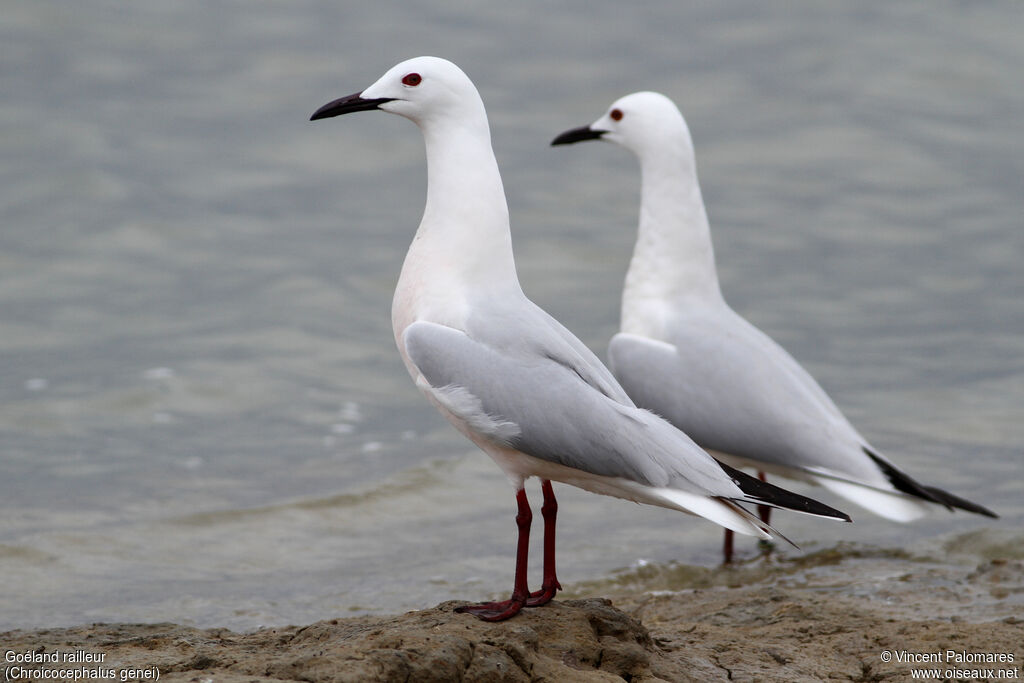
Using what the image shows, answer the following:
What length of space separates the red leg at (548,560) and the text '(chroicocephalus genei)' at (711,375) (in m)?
2.17

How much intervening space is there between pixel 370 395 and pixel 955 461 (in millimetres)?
3760

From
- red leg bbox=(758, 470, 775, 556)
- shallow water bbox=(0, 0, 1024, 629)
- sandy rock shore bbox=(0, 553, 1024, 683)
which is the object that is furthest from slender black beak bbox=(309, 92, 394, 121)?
red leg bbox=(758, 470, 775, 556)

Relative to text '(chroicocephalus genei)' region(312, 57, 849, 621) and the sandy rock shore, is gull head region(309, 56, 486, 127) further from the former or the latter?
the sandy rock shore

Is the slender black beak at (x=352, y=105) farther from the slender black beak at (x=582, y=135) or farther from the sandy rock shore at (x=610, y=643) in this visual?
the slender black beak at (x=582, y=135)

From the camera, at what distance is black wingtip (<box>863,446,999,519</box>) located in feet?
19.2

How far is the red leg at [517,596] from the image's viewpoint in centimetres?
414

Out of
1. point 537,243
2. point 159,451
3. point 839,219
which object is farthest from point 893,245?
point 159,451

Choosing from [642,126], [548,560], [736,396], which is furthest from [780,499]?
[642,126]

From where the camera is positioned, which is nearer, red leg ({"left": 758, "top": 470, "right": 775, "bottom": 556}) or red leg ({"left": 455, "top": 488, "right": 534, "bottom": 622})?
red leg ({"left": 455, "top": 488, "right": 534, "bottom": 622})

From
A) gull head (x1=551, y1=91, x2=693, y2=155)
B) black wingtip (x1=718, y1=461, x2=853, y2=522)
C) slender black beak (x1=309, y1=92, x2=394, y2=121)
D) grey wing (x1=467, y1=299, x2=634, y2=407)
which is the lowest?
black wingtip (x1=718, y1=461, x2=853, y2=522)

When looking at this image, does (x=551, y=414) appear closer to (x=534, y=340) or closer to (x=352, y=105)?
(x=534, y=340)

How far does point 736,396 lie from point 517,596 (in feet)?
8.29

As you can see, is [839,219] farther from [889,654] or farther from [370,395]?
[889,654]

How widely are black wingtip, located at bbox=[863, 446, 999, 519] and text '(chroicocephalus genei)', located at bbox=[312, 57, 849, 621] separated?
84.1 inches
